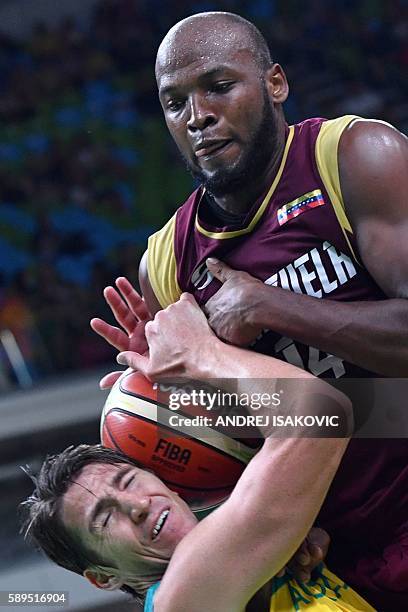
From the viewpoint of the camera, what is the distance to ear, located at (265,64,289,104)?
265 cm

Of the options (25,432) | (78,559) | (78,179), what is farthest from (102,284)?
(78,559)

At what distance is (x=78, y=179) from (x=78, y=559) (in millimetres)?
7232

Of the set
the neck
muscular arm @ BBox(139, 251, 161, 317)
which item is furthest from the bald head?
muscular arm @ BBox(139, 251, 161, 317)

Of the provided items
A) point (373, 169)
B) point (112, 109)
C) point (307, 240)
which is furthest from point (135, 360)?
point (112, 109)

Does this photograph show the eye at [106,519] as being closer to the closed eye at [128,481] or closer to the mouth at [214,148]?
the closed eye at [128,481]

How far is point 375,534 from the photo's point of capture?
263 cm

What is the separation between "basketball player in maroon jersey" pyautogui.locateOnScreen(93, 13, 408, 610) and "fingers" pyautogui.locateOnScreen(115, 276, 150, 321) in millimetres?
311

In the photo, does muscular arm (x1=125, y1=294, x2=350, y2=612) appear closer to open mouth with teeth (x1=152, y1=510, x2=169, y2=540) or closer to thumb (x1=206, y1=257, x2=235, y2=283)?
open mouth with teeth (x1=152, y1=510, x2=169, y2=540)

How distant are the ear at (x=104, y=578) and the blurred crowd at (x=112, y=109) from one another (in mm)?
5998

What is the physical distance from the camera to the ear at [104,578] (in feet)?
8.47

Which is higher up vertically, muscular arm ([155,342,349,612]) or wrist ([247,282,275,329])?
wrist ([247,282,275,329])

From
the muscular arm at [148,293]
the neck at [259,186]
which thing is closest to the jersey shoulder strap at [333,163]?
the neck at [259,186]

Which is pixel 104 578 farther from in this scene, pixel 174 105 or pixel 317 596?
pixel 174 105

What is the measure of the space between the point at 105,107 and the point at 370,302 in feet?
25.6
